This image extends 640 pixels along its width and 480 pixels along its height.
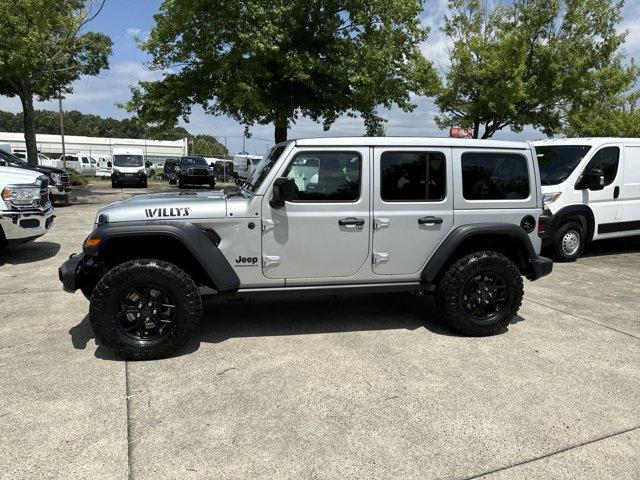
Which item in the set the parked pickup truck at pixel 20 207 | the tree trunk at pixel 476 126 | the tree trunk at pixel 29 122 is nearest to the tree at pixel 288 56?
the tree trunk at pixel 476 126

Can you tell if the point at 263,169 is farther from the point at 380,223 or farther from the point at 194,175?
the point at 194,175

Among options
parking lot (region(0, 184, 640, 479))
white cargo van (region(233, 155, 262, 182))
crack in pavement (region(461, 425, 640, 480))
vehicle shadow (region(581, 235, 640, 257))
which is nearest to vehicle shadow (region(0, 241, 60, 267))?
parking lot (region(0, 184, 640, 479))

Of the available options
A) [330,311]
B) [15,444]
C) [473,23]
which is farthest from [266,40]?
[15,444]

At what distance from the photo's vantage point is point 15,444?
269 centimetres

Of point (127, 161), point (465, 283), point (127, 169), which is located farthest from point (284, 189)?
point (127, 161)

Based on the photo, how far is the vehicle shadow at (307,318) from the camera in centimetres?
444

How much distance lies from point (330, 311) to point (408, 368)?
60.8 inches

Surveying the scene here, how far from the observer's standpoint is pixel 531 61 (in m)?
17.2

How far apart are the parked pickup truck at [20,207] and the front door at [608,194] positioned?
8791 millimetres

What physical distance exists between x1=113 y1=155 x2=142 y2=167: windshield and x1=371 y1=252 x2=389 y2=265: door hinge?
2316 centimetres

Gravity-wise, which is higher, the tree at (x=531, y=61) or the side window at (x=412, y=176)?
the tree at (x=531, y=61)

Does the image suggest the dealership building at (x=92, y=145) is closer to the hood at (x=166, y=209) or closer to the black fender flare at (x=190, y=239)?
the hood at (x=166, y=209)

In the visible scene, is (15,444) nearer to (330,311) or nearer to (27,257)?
(330,311)

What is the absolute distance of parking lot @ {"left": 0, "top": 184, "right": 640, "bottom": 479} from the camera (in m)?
2.60
